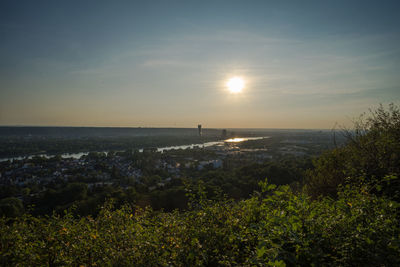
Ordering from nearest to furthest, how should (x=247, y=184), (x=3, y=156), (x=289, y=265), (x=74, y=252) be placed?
(x=289, y=265), (x=74, y=252), (x=247, y=184), (x=3, y=156)

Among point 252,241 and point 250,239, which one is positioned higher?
point 250,239

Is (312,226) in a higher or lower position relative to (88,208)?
higher

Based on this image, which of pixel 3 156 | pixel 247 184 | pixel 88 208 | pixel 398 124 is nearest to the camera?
pixel 398 124

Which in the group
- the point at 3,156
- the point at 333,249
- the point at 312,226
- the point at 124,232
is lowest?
the point at 3,156

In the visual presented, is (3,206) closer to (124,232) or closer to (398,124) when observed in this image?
(124,232)

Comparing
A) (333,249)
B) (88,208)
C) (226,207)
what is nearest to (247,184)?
(88,208)

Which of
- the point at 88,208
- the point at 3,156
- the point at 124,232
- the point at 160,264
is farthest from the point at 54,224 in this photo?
the point at 3,156

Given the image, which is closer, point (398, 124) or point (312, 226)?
point (312, 226)

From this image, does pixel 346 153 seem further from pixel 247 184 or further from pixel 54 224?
pixel 247 184
